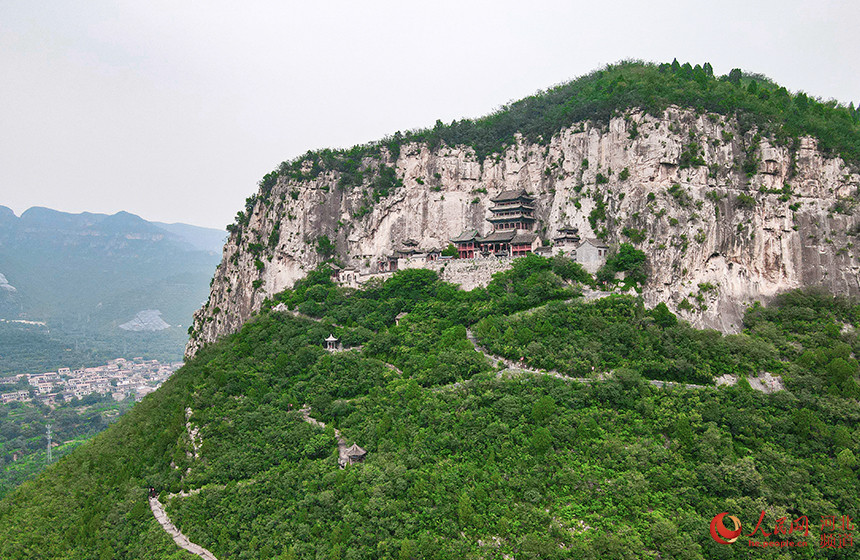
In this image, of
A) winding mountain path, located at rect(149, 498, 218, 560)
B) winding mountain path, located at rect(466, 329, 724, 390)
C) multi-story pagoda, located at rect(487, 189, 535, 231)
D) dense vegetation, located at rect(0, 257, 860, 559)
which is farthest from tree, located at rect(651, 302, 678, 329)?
winding mountain path, located at rect(149, 498, 218, 560)

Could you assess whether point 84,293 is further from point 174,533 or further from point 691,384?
point 691,384

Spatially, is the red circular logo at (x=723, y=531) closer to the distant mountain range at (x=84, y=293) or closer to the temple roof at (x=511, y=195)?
the temple roof at (x=511, y=195)

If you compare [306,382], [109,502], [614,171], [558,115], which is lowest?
[109,502]

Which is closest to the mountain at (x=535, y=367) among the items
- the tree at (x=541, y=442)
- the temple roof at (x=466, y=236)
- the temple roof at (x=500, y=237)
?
the tree at (x=541, y=442)

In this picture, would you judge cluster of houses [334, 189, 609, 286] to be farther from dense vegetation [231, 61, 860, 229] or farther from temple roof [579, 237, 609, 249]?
dense vegetation [231, 61, 860, 229]

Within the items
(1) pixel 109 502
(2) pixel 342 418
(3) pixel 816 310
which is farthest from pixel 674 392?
(1) pixel 109 502

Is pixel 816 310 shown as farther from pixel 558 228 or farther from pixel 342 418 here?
pixel 342 418
